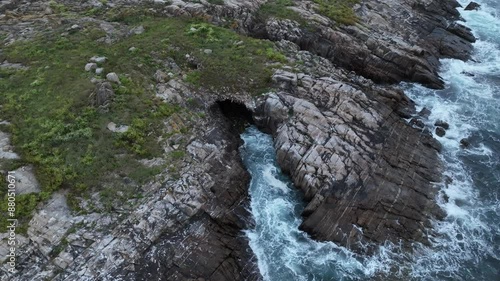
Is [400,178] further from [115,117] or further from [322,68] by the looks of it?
[115,117]

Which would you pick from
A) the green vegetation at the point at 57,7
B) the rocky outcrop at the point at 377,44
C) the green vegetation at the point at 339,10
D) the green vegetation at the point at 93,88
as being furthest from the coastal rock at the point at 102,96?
the green vegetation at the point at 339,10

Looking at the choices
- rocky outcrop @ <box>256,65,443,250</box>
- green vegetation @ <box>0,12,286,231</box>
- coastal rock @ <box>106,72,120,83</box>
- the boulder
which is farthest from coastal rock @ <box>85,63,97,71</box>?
the boulder

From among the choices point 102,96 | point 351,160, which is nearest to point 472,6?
point 351,160

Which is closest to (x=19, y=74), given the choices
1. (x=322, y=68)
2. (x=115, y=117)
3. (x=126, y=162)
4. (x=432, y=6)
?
(x=115, y=117)

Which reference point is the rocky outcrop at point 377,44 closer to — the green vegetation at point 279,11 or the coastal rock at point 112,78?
the green vegetation at point 279,11

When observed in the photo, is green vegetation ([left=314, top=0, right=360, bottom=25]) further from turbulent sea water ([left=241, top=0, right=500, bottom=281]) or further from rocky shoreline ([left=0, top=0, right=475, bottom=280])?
turbulent sea water ([left=241, top=0, right=500, bottom=281])
